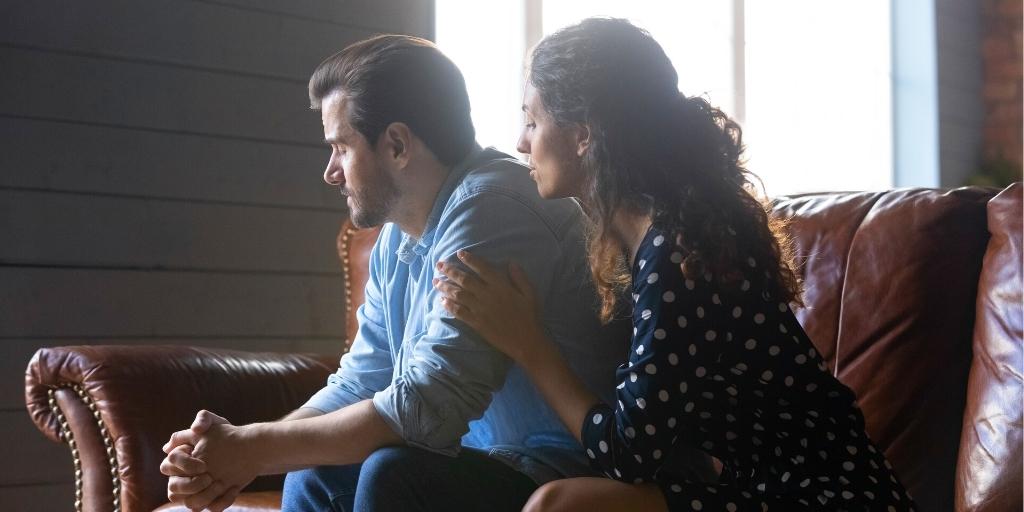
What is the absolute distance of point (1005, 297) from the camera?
4.98 feet

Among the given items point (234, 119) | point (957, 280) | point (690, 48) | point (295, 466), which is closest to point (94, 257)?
point (234, 119)

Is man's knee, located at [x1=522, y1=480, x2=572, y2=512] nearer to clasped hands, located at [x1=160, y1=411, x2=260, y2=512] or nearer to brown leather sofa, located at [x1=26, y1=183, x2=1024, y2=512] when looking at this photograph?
clasped hands, located at [x1=160, y1=411, x2=260, y2=512]

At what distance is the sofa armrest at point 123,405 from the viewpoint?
1811mm

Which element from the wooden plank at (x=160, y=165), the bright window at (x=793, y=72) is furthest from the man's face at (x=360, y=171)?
the bright window at (x=793, y=72)

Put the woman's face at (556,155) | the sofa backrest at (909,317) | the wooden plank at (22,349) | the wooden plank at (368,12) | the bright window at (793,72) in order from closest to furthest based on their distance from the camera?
the woman's face at (556,155)
the sofa backrest at (909,317)
the wooden plank at (22,349)
the wooden plank at (368,12)
the bright window at (793,72)

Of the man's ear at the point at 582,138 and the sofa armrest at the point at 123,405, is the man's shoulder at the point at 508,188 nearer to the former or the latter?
the man's ear at the point at 582,138

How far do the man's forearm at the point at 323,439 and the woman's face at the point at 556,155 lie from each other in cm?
35

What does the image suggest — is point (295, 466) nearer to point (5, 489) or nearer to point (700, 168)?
point (700, 168)

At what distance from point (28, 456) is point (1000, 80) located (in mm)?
4213

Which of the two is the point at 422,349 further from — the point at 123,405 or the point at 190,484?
the point at 123,405

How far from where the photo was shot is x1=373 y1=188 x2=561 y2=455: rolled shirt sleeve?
4.39ft

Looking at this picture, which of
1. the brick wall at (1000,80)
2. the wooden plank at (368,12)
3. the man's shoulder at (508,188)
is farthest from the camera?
the brick wall at (1000,80)

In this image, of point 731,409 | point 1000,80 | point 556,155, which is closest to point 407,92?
point 556,155

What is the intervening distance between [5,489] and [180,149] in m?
0.84
